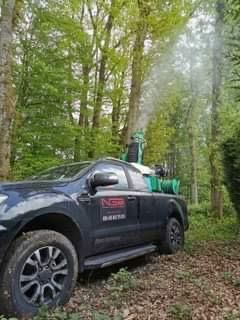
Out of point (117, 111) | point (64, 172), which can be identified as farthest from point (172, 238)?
point (117, 111)

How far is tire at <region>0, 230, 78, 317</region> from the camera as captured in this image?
2.73 m

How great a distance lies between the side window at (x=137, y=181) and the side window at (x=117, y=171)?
0.58 ft

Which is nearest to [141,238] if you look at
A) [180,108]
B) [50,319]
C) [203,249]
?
[203,249]

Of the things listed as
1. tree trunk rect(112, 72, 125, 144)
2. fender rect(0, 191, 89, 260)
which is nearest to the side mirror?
fender rect(0, 191, 89, 260)

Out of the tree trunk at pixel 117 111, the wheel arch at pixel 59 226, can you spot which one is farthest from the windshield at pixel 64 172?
the tree trunk at pixel 117 111

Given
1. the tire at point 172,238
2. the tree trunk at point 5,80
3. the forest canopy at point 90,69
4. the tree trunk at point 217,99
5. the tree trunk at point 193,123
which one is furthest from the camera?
the tree trunk at point 193,123

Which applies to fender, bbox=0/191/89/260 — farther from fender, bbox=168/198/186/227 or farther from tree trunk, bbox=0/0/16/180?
tree trunk, bbox=0/0/16/180

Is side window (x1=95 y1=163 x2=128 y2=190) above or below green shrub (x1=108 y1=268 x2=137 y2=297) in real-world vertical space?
above

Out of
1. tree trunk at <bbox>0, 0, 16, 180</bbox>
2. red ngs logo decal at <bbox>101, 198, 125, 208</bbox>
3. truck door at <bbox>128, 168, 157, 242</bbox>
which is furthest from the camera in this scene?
tree trunk at <bbox>0, 0, 16, 180</bbox>

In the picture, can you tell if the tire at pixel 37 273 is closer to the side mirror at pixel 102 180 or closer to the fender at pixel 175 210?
the side mirror at pixel 102 180

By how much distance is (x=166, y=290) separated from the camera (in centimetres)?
358

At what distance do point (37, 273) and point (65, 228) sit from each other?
600mm

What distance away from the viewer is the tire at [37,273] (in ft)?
8.96

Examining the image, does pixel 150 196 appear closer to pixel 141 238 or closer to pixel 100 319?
pixel 141 238
